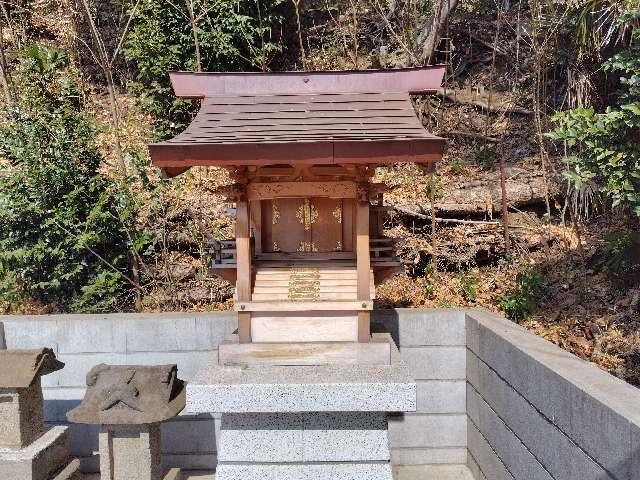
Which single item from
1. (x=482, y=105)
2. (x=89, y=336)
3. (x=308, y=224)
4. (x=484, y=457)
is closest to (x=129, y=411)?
(x=89, y=336)

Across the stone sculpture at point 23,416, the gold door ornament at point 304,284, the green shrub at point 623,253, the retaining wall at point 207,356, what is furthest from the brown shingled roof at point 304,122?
the green shrub at point 623,253

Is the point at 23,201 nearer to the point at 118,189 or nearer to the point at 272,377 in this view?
the point at 118,189

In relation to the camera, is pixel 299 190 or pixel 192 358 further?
pixel 192 358

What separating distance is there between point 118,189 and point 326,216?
160 inches

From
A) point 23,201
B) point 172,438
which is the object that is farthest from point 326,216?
point 23,201

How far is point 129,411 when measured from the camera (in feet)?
12.8

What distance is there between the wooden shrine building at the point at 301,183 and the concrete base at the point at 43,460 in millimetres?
2223

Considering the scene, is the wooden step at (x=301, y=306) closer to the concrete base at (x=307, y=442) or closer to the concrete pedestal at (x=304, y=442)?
the concrete pedestal at (x=304, y=442)

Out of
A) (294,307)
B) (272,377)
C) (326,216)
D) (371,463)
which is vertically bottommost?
(371,463)

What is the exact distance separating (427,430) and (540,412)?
6.57 ft

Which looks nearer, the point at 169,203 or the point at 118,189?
the point at 118,189

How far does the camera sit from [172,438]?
493 cm

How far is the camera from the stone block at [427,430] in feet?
16.4

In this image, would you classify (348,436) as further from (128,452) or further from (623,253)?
(623,253)
